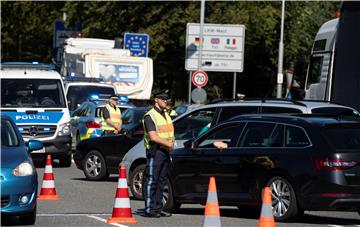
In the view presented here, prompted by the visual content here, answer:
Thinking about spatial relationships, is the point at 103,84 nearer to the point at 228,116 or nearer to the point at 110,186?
the point at 110,186

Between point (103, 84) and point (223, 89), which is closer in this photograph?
point (103, 84)

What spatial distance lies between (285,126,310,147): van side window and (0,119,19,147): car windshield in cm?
355

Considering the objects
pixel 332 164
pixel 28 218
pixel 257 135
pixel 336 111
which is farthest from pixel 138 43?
pixel 28 218

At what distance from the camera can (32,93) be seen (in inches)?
991

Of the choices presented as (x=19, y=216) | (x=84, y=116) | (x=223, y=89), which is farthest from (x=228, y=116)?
(x=223, y=89)

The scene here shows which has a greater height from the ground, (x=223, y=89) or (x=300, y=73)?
(x=300, y=73)

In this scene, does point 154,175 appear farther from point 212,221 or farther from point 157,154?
point 212,221

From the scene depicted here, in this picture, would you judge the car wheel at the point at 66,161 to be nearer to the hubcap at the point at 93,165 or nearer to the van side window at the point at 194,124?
the hubcap at the point at 93,165

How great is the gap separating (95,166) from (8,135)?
7541 millimetres

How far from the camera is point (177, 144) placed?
689 inches

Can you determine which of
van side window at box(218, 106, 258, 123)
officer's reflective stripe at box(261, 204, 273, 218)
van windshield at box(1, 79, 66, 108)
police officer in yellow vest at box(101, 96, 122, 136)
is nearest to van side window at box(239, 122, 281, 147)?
van side window at box(218, 106, 258, 123)

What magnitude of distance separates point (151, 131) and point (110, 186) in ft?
19.5

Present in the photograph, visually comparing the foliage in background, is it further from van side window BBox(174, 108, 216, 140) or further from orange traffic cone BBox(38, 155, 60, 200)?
orange traffic cone BBox(38, 155, 60, 200)

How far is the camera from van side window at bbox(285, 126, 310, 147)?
568 inches
